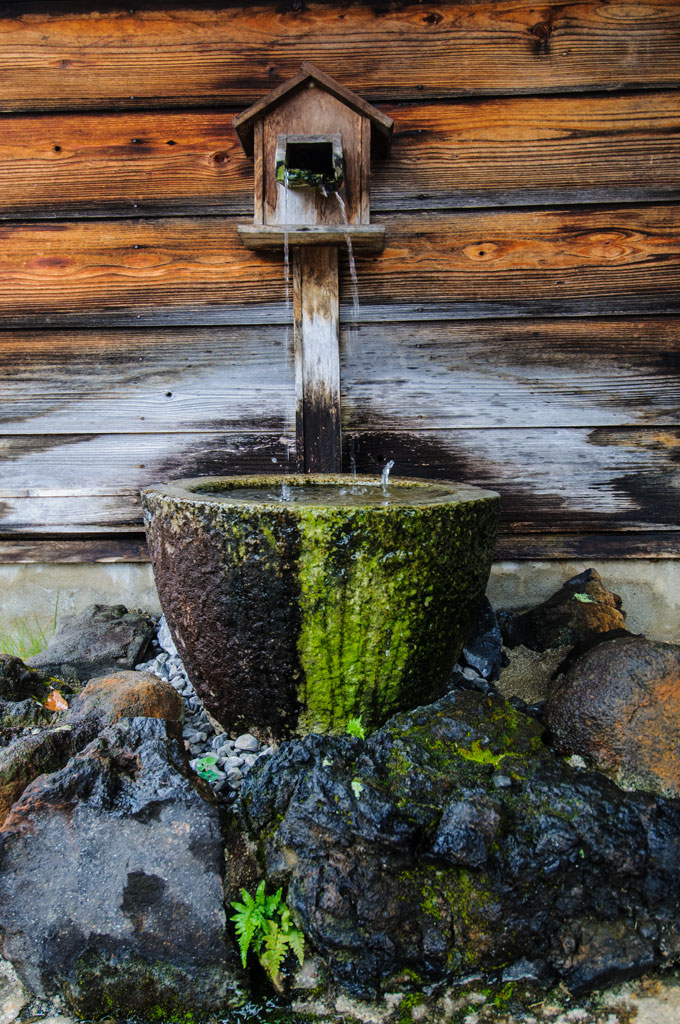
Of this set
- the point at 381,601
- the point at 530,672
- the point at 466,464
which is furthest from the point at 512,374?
the point at 381,601

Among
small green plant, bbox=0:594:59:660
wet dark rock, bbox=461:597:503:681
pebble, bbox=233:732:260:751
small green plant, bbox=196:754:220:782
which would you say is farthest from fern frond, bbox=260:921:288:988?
small green plant, bbox=0:594:59:660

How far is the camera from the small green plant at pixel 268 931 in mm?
1489

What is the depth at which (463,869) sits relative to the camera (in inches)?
62.6

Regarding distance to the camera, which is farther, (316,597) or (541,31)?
(541,31)

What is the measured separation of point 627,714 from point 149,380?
249 centimetres

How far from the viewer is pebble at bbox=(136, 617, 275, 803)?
2.04m

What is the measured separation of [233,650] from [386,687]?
487 mm

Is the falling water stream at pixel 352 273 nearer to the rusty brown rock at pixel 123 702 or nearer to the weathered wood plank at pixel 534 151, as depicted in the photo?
the weathered wood plank at pixel 534 151

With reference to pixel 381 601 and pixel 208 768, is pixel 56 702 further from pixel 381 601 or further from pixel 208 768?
pixel 381 601

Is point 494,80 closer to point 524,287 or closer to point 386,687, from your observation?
point 524,287

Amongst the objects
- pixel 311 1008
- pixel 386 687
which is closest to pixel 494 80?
pixel 386 687

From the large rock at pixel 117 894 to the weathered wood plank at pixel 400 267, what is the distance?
2.21 meters

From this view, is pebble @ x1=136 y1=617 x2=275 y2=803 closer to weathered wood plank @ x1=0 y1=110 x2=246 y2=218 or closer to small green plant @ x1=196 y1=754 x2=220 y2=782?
small green plant @ x1=196 y1=754 x2=220 y2=782

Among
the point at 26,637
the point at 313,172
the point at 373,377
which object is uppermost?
the point at 313,172
